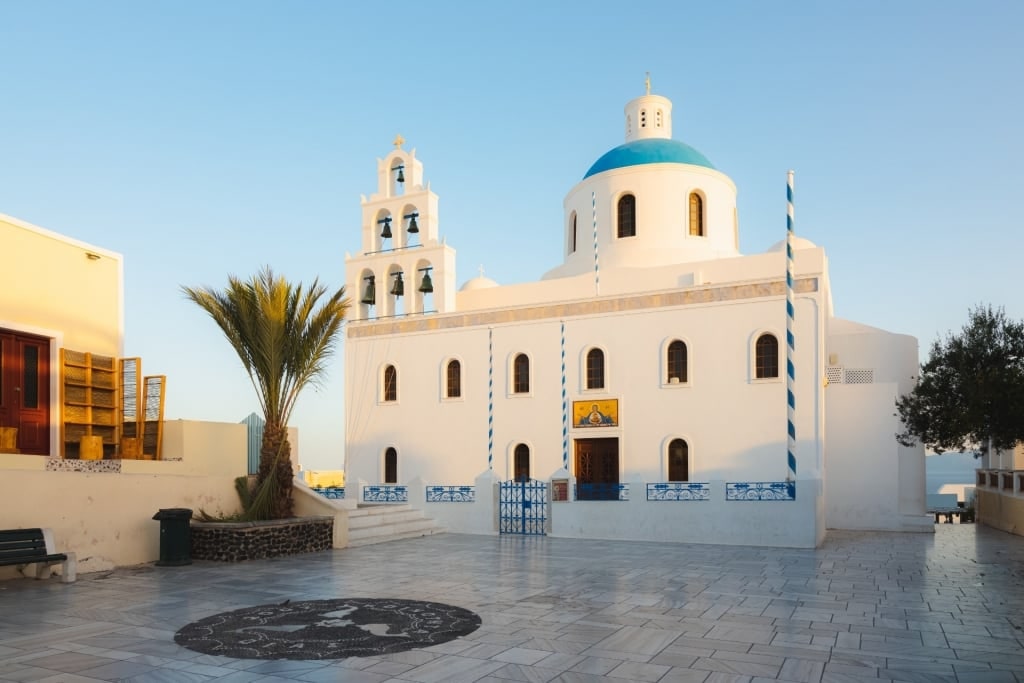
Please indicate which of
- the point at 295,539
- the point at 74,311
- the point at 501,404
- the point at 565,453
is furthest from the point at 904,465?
the point at 74,311

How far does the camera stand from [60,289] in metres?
13.1

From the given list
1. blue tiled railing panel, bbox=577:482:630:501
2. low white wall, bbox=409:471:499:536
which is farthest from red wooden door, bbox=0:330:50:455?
blue tiled railing panel, bbox=577:482:630:501

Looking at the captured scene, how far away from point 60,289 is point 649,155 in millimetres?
15981

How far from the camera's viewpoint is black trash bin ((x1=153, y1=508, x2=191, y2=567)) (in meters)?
11.6

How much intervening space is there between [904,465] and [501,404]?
9938 mm

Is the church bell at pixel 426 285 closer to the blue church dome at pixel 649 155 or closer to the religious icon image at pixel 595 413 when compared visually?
the religious icon image at pixel 595 413

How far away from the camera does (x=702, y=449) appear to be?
58.8ft

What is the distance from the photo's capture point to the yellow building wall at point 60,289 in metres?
12.3

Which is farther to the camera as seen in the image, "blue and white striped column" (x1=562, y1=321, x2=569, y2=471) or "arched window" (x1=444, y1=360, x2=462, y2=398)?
"arched window" (x1=444, y1=360, x2=462, y2=398)

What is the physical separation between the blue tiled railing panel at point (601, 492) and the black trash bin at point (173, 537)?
27.1 feet

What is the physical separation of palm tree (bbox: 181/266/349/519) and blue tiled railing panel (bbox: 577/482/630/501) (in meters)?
6.38

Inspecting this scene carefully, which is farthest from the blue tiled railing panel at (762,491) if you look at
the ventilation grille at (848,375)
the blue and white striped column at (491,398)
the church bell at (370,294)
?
the church bell at (370,294)

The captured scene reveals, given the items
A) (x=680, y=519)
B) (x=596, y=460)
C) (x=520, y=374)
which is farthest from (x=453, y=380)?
(x=680, y=519)

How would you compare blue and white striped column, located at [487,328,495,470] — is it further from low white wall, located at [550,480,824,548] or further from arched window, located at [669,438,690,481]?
arched window, located at [669,438,690,481]
